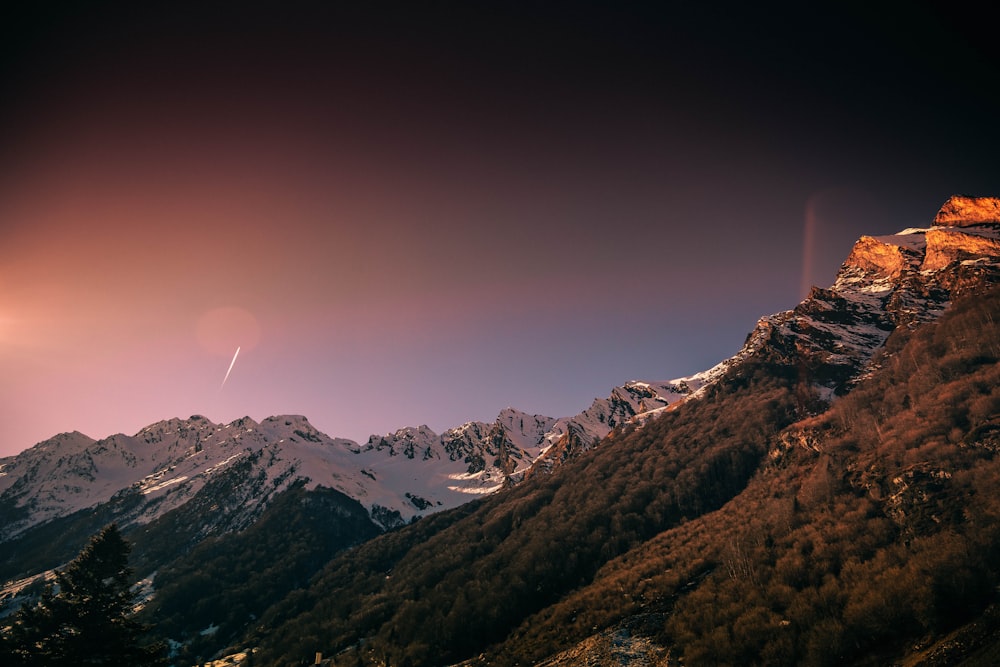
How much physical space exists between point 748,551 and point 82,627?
4150 inches

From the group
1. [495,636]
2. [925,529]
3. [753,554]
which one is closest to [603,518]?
[495,636]

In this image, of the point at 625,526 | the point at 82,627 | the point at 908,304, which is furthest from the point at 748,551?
the point at 908,304

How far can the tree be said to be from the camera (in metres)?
32.5

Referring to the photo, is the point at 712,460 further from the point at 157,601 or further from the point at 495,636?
the point at 157,601

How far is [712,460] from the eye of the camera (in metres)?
150

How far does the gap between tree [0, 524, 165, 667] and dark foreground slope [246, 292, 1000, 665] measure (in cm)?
6576

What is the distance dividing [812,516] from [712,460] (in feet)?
180

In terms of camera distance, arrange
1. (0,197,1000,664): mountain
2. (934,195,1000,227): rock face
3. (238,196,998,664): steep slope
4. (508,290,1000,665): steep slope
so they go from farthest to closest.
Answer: (934,195,1000,227): rock face, (0,197,1000,664): mountain, (238,196,998,664): steep slope, (508,290,1000,665): steep slope

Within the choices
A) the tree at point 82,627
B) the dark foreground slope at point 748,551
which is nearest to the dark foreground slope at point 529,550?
the dark foreground slope at point 748,551

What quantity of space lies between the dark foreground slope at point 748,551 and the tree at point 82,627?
65759mm

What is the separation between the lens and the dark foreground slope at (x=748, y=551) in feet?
A: 213

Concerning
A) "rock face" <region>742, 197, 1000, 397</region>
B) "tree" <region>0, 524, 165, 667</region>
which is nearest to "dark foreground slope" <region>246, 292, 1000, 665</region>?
"rock face" <region>742, 197, 1000, 397</region>

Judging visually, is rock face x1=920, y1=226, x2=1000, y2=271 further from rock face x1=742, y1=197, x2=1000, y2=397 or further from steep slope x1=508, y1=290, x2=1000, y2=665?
steep slope x1=508, y1=290, x2=1000, y2=665

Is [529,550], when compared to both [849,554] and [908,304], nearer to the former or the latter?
[849,554]
